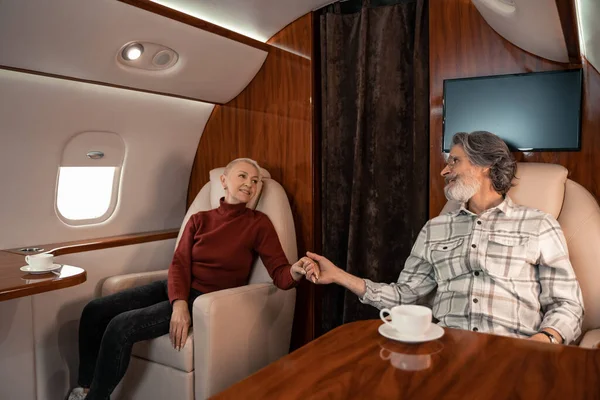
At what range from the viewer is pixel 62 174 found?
3443mm

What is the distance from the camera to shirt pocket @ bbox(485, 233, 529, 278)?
2.07 metres

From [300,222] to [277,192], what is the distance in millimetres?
328

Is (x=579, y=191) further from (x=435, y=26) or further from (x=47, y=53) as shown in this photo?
(x=47, y=53)

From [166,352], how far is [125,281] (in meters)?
0.60

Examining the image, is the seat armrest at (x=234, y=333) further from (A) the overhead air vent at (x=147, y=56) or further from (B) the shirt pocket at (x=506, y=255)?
(A) the overhead air vent at (x=147, y=56)

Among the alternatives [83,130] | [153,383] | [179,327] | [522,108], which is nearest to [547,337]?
[522,108]

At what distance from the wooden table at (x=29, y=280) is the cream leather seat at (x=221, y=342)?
1.71ft

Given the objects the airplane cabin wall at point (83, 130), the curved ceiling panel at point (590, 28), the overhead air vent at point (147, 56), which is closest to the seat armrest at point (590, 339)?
→ the curved ceiling panel at point (590, 28)

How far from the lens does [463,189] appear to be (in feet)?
7.29

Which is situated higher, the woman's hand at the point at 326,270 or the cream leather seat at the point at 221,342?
the woman's hand at the point at 326,270

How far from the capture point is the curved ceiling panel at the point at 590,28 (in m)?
1.67

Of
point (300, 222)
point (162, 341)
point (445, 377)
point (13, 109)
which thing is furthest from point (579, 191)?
point (13, 109)

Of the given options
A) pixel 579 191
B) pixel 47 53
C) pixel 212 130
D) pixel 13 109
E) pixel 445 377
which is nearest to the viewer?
pixel 445 377

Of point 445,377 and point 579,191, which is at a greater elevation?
point 579,191
